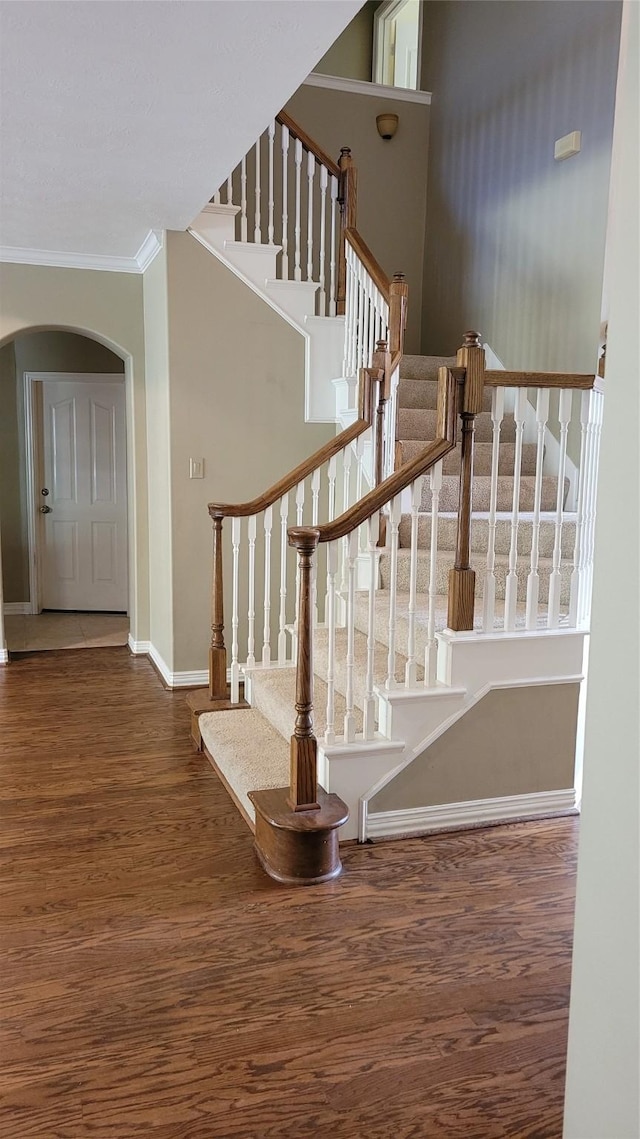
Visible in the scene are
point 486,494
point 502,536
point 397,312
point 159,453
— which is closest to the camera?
point 502,536

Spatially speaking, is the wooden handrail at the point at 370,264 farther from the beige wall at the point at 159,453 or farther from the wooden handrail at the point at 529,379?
the wooden handrail at the point at 529,379

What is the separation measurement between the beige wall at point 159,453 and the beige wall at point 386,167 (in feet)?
6.88

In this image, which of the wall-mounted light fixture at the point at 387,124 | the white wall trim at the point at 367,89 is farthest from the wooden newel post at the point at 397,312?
the white wall trim at the point at 367,89

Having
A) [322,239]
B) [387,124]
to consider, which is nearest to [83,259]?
[322,239]

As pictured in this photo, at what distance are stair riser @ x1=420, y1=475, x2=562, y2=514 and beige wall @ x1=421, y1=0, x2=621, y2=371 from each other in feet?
2.22

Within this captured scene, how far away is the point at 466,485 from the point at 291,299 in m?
2.29

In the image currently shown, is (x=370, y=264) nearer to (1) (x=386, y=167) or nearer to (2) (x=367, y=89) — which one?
(1) (x=386, y=167)

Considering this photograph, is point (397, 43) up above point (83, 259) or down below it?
above

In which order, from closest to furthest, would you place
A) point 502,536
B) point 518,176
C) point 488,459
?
point 502,536
point 488,459
point 518,176

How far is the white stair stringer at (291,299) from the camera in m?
4.39

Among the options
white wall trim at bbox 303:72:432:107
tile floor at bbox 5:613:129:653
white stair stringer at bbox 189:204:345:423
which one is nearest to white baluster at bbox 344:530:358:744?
white stair stringer at bbox 189:204:345:423

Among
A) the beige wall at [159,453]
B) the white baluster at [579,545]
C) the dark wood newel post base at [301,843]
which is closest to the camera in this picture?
the dark wood newel post base at [301,843]

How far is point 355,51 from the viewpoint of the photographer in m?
6.55

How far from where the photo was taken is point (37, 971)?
2.10m
